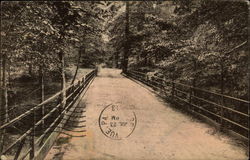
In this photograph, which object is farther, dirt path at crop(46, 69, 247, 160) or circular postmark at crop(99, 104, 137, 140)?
circular postmark at crop(99, 104, 137, 140)

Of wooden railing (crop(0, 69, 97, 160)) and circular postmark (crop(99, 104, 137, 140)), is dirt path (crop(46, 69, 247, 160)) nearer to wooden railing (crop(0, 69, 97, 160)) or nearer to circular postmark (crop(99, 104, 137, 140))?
circular postmark (crop(99, 104, 137, 140))

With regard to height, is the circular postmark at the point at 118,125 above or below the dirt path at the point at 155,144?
above

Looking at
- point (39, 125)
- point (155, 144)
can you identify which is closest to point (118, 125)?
point (155, 144)

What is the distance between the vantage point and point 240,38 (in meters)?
8.38

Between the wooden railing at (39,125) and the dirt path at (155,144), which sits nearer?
the wooden railing at (39,125)

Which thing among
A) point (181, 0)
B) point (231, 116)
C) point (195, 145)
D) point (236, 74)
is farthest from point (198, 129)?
point (231, 116)

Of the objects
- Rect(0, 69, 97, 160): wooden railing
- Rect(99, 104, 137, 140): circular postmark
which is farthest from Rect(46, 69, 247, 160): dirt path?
Rect(0, 69, 97, 160): wooden railing

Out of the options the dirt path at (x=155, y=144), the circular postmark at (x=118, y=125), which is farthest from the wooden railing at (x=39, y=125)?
the circular postmark at (x=118, y=125)

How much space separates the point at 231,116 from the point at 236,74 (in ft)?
13.5

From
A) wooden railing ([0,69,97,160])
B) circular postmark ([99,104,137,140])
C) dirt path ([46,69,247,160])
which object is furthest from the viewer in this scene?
circular postmark ([99,104,137,140])

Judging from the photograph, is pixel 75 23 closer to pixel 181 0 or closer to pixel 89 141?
pixel 89 141

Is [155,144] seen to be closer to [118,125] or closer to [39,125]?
[118,125]

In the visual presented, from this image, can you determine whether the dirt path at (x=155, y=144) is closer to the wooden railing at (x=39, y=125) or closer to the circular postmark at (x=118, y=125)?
the circular postmark at (x=118, y=125)

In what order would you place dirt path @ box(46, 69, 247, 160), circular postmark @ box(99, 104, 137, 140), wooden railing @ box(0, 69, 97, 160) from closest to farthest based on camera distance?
1. wooden railing @ box(0, 69, 97, 160)
2. dirt path @ box(46, 69, 247, 160)
3. circular postmark @ box(99, 104, 137, 140)
